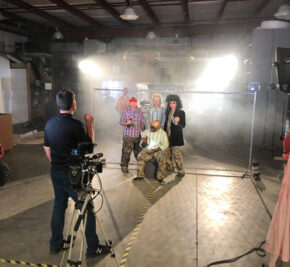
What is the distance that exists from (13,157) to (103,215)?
430 cm

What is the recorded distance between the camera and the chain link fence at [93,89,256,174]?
25.4ft

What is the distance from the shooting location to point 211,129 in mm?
10227

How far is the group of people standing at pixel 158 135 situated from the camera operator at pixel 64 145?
2567mm

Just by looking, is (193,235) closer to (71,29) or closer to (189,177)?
(189,177)

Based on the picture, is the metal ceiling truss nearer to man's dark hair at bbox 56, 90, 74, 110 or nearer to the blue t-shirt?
man's dark hair at bbox 56, 90, 74, 110

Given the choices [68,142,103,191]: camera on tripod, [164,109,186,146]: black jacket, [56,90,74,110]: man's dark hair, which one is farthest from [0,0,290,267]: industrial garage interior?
[56,90,74,110]: man's dark hair

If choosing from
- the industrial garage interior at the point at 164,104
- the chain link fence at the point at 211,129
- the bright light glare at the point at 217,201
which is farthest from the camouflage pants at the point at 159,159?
the chain link fence at the point at 211,129

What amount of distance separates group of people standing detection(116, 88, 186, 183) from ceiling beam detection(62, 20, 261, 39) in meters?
6.02

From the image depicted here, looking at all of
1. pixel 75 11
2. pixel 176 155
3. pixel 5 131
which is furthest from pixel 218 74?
pixel 5 131

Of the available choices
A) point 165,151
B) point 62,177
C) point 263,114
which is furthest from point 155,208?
point 263,114

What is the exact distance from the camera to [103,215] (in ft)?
13.0

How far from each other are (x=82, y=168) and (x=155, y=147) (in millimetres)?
2905

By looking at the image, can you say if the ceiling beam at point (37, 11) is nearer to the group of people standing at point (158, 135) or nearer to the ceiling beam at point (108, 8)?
the ceiling beam at point (108, 8)

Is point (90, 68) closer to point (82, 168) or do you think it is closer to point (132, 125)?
point (132, 125)
